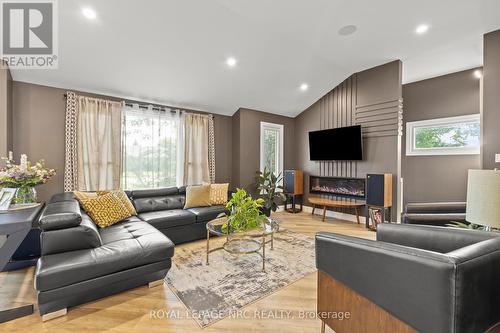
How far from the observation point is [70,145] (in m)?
3.47

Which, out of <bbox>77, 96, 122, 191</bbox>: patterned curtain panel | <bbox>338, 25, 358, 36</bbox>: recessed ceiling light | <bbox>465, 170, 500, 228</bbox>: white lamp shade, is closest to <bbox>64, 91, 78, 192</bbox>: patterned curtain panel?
<bbox>77, 96, 122, 191</bbox>: patterned curtain panel

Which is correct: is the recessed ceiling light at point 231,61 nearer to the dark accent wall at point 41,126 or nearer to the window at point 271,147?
the window at point 271,147

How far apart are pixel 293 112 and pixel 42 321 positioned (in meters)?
5.52

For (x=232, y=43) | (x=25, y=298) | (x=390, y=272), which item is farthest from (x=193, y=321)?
(x=232, y=43)

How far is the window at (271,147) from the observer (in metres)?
5.50

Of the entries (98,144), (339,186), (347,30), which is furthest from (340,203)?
(98,144)

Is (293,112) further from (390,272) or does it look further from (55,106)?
(390,272)

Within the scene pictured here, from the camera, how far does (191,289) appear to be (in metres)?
2.16

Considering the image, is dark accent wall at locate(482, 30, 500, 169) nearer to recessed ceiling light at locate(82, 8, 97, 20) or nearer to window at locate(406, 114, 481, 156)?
window at locate(406, 114, 481, 156)

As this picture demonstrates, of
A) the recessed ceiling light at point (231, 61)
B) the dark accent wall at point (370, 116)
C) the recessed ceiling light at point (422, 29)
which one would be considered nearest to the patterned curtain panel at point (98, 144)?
the recessed ceiling light at point (231, 61)

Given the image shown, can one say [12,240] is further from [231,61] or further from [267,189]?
[267,189]

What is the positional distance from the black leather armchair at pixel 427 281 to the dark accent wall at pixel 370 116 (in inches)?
123

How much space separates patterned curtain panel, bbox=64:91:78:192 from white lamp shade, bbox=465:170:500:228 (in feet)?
15.2

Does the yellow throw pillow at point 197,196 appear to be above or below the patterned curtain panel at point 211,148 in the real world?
below
